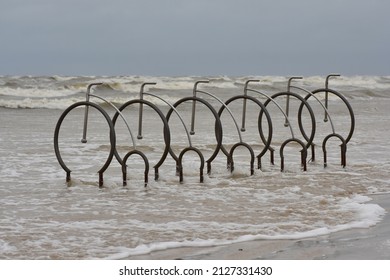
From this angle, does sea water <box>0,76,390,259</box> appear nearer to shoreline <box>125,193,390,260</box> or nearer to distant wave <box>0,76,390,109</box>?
shoreline <box>125,193,390,260</box>

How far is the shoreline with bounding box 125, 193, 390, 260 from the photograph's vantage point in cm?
489

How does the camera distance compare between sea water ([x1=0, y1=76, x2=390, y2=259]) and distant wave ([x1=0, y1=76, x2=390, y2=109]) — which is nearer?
sea water ([x1=0, y1=76, x2=390, y2=259])

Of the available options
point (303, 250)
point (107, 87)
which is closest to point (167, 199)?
point (303, 250)

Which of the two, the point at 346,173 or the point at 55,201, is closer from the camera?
the point at 55,201

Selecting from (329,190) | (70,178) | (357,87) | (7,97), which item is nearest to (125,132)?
(70,178)

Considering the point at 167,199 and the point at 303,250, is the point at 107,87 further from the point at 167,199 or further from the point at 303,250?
the point at 303,250

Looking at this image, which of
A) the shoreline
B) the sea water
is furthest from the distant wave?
the shoreline

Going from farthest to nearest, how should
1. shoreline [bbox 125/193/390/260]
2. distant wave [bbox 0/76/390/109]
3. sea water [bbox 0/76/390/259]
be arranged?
distant wave [bbox 0/76/390/109] → sea water [bbox 0/76/390/259] → shoreline [bbox 125/193/390/260]

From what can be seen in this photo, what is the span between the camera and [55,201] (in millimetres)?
7008

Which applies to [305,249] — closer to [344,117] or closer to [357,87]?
[344,117]

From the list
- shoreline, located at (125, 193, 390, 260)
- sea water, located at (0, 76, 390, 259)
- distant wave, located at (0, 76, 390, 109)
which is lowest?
distant wave, located at (0, 76, 390, 109)

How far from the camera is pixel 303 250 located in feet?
16.6
